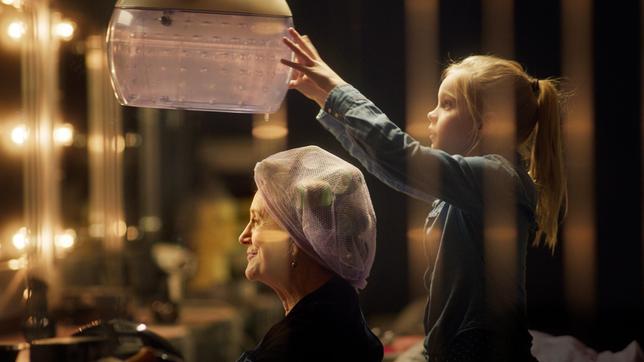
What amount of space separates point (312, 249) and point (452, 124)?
0.32 metres

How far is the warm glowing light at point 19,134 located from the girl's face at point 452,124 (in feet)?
3.31

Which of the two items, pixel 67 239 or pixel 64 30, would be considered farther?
pixel 67 239

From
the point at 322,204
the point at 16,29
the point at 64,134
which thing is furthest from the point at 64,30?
the point at 322,204

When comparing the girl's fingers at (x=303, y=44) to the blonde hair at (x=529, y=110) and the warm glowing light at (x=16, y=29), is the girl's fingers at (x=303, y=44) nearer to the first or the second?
the blonde hair at (x=529, y=110)

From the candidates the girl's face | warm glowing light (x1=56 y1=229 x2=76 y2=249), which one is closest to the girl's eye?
the girl's face

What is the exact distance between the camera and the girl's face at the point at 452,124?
1.58m

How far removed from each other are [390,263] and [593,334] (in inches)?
22.0

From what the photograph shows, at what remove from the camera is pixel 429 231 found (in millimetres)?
1669

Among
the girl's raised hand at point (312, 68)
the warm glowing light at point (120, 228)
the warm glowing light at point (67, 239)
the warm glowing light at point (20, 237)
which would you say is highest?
the girl's raised hand at point (312, 68)

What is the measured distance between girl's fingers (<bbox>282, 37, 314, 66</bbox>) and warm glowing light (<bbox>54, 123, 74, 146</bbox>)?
98 centimetres

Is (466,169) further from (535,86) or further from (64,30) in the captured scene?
(64,30)

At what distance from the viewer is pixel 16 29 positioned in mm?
2115

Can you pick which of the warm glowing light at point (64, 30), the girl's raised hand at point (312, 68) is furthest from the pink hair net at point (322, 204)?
the warm glowing light at point (64, 30)

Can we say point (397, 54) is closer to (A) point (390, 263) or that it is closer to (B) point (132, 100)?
(A) point (390, 263)
